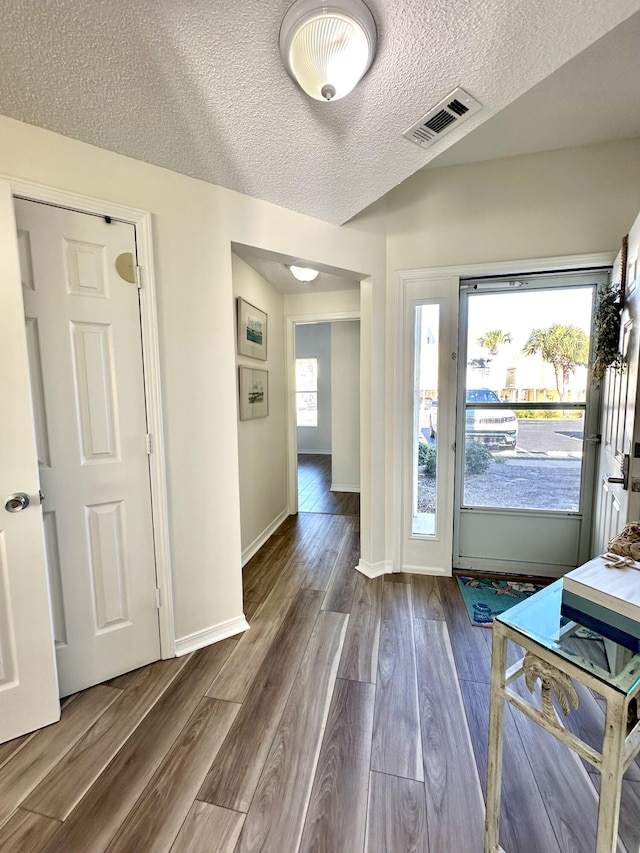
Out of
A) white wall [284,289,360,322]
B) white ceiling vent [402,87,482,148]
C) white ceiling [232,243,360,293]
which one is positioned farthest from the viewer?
white wall [284,289,360,322]

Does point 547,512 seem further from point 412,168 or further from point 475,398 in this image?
point 412,168

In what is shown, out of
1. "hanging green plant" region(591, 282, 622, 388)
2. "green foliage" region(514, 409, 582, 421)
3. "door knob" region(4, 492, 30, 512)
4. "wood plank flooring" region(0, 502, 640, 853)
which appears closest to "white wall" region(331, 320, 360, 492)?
"green foliage" region(514, 409, 582, 421)

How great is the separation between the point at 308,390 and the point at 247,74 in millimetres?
6878

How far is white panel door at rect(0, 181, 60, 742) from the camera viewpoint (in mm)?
1352

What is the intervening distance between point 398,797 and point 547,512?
2031 mm

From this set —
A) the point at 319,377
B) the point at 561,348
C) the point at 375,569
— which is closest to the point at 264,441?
the point at 375,569

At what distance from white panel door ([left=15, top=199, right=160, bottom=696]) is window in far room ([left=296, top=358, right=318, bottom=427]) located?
632 centimetres

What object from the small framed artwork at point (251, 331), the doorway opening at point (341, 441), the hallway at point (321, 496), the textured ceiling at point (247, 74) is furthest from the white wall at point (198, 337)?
the hallway at point (321, 496)

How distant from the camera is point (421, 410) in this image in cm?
263

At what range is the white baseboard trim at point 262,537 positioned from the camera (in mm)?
2987

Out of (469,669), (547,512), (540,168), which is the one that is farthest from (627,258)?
(469,669)

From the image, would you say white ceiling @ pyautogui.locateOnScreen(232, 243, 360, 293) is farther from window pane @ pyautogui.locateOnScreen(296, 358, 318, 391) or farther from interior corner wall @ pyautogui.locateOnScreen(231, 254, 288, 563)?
window pane @ pyautogui.locateOnScreen(296, 358, 318, 391)

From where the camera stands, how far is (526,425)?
2.57 metres

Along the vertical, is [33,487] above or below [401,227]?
below
